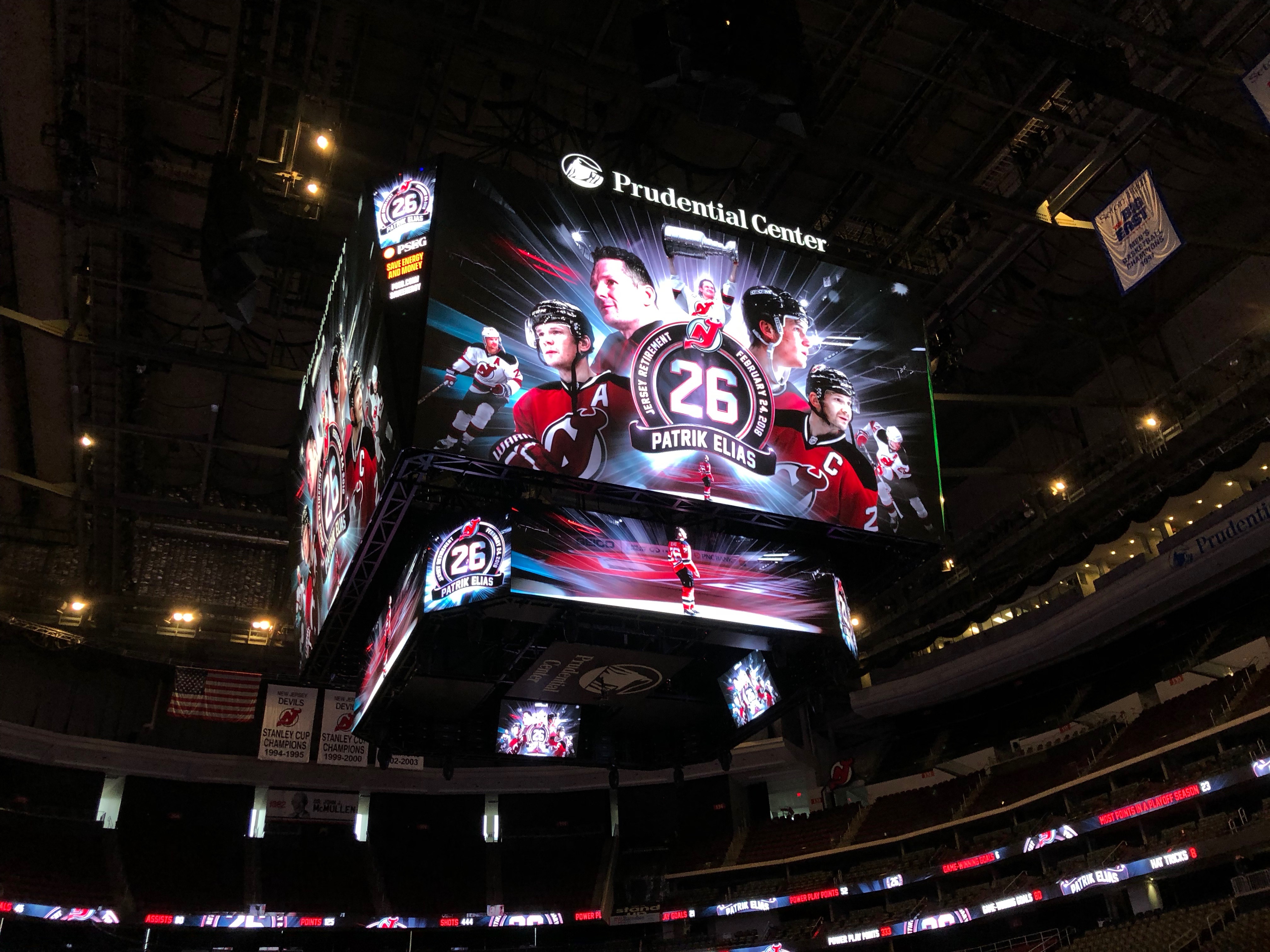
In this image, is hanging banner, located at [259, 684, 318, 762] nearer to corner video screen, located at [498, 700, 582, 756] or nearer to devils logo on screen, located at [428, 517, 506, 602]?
corner video screen, located at [498, 700, 582, 756]

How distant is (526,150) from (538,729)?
28.2 feet

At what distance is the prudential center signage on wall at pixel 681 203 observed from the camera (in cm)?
1259

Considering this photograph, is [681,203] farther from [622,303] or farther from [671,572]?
[671,572]

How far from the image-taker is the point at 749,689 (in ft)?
40.9

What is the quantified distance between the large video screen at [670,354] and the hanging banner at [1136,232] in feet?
8.51

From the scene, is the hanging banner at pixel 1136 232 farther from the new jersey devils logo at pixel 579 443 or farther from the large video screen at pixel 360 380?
the large video screen at pixel 360 380

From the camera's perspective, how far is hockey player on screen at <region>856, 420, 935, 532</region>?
12.4 meters

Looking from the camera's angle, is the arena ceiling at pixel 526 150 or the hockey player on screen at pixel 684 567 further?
the arena ceiling at pixel 526 150

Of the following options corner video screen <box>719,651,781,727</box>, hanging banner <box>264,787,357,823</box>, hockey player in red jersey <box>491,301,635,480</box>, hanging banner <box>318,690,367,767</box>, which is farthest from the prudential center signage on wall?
hanging banner <box>264,787,357,823</box>

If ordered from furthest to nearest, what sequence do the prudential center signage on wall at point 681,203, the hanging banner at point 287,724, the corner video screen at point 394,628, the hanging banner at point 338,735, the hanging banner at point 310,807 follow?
1. the hanging banner at point 310,807
2. the hanging banner at point 338,735
3. the hanging banner at point 287,724
4. the prudential center signage on wall at point 681,203
5. the corner video screen at point 394,628

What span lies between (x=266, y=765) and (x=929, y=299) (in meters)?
19.1

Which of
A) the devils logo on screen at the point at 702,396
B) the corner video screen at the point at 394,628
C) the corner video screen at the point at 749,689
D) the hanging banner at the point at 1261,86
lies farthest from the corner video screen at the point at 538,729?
the hanging banner at the point at 1261,86

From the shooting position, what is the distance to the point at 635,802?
28359mm

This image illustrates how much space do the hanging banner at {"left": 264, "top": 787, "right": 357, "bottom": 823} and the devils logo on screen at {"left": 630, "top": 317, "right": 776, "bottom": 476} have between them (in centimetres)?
1887
